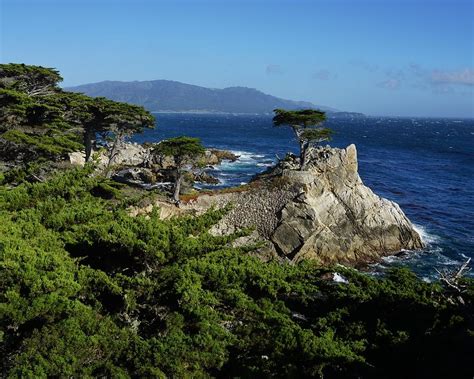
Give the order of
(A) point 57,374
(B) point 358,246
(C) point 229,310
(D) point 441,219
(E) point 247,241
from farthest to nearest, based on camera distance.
→ (D) point 441,219
(B) point 358,246
(E) point 247,241
(C) point 229,310
(A) point 57,374

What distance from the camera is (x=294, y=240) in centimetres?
2514

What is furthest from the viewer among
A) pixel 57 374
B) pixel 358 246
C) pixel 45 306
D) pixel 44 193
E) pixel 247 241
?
pixel 358 246

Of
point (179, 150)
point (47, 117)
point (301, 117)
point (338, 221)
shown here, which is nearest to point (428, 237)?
point (338, 221)

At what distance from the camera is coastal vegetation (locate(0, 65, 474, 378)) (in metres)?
8.68

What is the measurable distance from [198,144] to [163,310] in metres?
18.2

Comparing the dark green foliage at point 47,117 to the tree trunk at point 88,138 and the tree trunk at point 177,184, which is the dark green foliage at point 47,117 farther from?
the tree trunk at point 177,184

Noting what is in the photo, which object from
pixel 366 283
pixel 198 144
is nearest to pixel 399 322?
pixel 366 283

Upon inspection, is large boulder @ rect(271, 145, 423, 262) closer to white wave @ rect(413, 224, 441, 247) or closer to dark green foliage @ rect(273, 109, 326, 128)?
white wave @ rect(413, 224, 441, 247)

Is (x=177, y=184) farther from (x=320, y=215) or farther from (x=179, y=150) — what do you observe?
(x=320, y=215)

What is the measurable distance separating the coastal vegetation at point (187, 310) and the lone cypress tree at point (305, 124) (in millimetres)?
18544

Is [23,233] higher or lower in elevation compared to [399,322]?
higher

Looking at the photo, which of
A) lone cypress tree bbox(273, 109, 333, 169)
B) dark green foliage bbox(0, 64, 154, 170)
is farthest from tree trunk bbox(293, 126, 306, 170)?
dark green foliage bbox(0, 64, 154, 170)

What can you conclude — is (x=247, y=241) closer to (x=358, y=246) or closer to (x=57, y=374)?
(x=358, y=246)

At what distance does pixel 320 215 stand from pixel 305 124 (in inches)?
308
